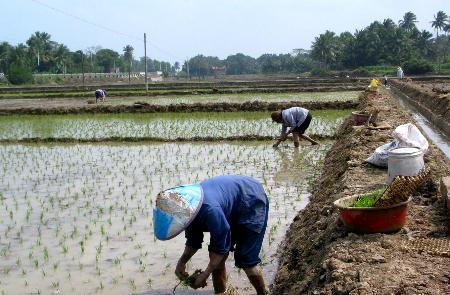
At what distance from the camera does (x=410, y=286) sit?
2.62 metres

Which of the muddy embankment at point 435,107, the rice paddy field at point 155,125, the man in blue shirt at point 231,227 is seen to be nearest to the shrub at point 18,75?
the rice paddy field at point 155,125

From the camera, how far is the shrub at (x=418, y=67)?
50156 millimetres

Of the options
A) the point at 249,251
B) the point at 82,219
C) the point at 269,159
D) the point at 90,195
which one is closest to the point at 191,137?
the point at 269,159

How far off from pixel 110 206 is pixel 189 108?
42.2ft

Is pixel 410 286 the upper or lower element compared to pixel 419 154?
lower

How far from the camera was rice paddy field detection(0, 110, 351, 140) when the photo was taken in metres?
13.9

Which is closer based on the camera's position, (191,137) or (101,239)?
(101,239)

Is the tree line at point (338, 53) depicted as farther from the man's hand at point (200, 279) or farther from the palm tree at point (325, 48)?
the man's hand at point (200, 279)

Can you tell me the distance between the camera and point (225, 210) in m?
3.22

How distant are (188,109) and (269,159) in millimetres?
10093

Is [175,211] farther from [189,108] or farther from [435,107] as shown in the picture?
[189,108]

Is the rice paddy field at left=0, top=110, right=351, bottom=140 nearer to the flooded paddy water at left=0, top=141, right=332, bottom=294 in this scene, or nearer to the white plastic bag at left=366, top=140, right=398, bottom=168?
the flooded paddy water at left=0, top=141, right=332, bottom=294

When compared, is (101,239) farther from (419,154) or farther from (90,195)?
(419,154)

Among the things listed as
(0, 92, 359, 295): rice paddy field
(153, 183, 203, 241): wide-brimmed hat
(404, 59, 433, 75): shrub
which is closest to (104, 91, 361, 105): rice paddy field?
(0, 92, 359, 295): rice paddy field
